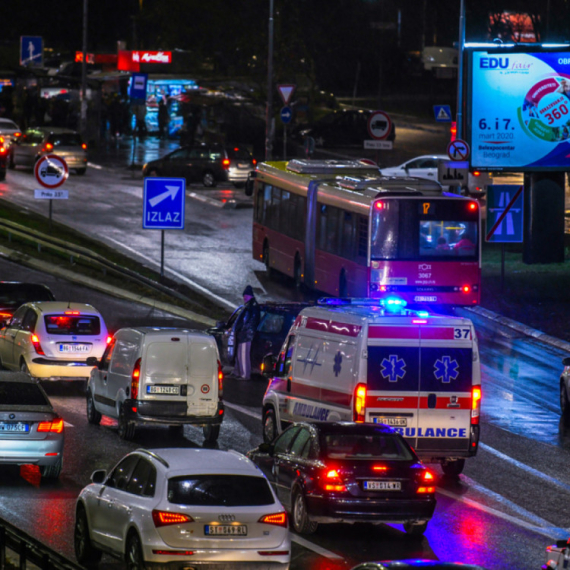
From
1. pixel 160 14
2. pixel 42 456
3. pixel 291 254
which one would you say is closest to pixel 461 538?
pixel 42 456

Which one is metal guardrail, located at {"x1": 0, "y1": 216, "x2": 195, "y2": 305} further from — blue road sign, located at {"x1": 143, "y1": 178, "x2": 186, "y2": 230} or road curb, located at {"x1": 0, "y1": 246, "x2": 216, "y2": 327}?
blue road sign, located at {"x1": 143, "y1": 178, "x2": 186, "y2": 230}

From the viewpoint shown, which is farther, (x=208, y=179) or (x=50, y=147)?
(x=208, y=179)

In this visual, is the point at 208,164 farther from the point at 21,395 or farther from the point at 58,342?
the point at 21,395

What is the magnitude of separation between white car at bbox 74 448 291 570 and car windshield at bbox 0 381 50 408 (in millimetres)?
4246

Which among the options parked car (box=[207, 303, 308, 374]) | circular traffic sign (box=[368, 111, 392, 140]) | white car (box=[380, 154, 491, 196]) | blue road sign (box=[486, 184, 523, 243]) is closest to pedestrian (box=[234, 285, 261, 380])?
parked car (box=[207, 303, 308, 374])

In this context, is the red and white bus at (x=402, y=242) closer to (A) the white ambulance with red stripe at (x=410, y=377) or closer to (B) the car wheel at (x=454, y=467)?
(B) the car wheel at (x=454, y=467)

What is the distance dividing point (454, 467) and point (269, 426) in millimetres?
2730

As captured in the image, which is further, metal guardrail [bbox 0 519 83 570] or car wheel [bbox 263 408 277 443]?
car wheel [bbox 263 408 277 443]

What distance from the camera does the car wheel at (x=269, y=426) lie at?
17156 mm

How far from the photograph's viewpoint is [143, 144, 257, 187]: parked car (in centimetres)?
4819

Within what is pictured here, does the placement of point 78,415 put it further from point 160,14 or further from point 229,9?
point 160,14

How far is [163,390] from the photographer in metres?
17.4

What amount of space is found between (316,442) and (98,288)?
19.1m

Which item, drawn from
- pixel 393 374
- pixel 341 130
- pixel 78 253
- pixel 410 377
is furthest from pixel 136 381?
pixel 341 130
